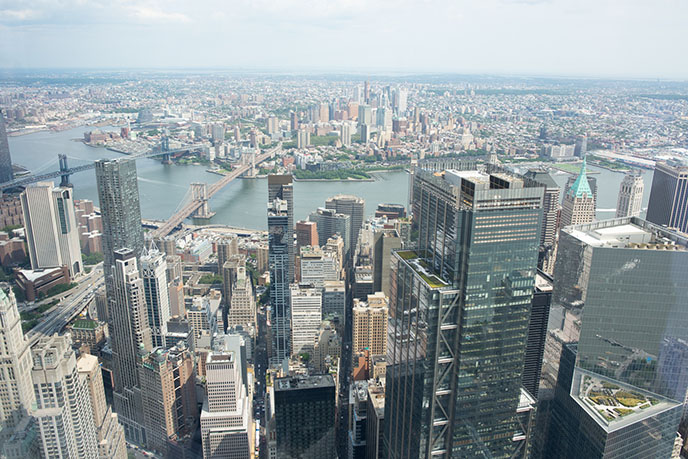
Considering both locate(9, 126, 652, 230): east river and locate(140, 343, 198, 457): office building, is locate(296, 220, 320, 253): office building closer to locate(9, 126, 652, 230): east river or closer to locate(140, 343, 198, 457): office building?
locate(9, 126, 652, 230): east river

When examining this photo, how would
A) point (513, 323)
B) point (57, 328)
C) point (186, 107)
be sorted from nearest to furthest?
1. point (513, 323)
2. point (57, 328)
3. point (186, 107)

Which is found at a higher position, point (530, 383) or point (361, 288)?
point (530, 383)

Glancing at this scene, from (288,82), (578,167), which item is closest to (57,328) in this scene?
(578,167)

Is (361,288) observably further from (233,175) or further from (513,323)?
(233,175)

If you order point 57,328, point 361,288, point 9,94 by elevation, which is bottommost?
point 361,288

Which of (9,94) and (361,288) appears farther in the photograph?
(361,288)

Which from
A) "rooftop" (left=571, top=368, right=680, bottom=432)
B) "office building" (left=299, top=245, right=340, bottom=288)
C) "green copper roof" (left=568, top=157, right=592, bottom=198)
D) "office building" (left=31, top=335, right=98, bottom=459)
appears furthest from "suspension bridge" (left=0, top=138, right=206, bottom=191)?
"green copper roof" (left=568, top=157, right=592, bottom=198)
